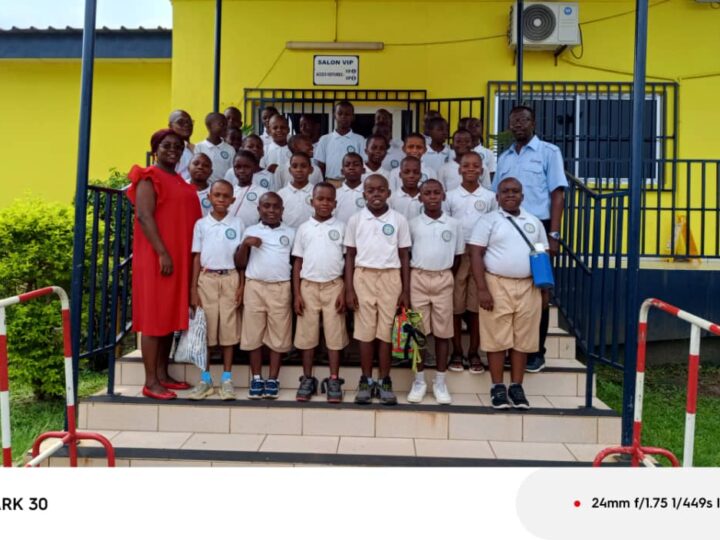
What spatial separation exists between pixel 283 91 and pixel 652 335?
5295 mm

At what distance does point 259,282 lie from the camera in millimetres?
3730

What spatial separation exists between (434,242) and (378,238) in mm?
355

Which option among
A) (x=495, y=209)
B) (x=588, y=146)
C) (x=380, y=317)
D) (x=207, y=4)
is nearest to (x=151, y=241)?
(x=380, y=317)

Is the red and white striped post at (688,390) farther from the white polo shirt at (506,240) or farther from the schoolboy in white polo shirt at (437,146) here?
the schoolboy in white polo shirt at (437,146)

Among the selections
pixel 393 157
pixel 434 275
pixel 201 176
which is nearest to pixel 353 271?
pixel 434 275

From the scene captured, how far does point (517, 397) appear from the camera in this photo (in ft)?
11.7

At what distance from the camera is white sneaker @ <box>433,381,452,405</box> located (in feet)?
11.9

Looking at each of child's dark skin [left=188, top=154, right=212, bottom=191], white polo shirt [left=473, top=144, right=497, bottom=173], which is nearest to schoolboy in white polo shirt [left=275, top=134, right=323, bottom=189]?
child's dark skin [left=188, top=154, right=212, bottom=191]

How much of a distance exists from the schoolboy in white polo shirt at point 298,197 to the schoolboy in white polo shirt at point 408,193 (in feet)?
1.97

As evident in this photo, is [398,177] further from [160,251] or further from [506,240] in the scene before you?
[160,251]

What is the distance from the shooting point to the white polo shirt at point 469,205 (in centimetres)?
392

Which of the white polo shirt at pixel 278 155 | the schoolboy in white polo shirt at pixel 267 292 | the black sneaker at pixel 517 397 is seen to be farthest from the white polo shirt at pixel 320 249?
the white polo shirt at pixel 278 155

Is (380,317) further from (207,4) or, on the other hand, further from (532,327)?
(207,4)

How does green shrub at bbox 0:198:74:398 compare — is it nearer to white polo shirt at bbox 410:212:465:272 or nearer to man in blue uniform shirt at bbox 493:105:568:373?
white polo shirt at bbox 410:212:465:272
